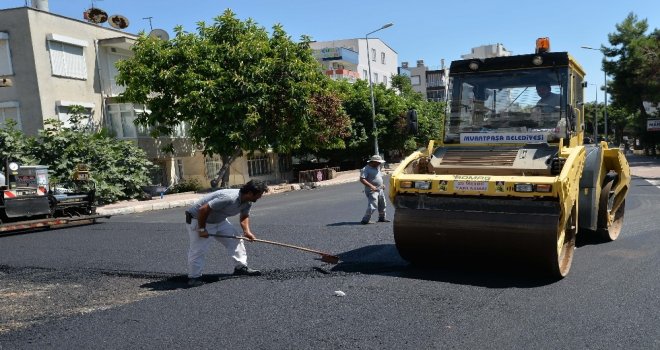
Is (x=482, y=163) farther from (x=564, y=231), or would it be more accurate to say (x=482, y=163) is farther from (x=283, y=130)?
(x=283, y=130)

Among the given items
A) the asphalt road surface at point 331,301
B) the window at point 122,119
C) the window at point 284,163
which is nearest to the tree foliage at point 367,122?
the window at point 284,163

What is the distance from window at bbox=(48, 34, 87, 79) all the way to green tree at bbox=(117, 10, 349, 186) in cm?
223

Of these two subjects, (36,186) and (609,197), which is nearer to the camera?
(609,197)

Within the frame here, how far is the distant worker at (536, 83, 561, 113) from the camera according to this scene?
6887 mm

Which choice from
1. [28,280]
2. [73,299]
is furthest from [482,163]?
[28,280]

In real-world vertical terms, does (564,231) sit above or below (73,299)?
above

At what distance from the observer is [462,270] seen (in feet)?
21.4

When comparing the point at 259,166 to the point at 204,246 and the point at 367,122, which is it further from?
the point at 204,246

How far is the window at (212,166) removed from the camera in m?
28.2

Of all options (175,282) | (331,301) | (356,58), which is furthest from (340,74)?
(331,301)

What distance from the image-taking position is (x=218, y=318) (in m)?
5.06

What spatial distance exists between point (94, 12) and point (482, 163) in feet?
74.5

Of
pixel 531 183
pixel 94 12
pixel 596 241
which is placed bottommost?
pixel 596 241

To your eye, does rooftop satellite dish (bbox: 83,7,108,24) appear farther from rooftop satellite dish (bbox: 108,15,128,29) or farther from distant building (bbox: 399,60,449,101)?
distant building (bbox: 399,60,449,101)
